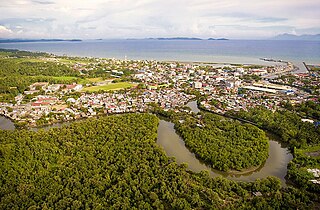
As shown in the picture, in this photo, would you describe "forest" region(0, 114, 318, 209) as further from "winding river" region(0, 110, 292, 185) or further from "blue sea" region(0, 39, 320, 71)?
"blue sea" region(0, 39, 320, 71)

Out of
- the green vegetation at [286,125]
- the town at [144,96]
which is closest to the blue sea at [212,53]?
the town at [144,96]

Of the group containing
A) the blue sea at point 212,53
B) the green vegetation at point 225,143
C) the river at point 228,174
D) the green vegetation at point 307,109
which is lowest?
the river at point 228,174

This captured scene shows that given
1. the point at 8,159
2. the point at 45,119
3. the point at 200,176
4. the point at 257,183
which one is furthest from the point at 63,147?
the point at 257,183

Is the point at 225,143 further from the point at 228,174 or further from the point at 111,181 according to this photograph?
the point at 111,181

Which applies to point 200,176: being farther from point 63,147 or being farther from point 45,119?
point 45,119

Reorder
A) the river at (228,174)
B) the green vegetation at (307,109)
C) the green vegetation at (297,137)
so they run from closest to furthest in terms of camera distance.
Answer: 1. the green vegetation at (297,137)
2. the river at (228,174)
3. the green vegetation at (307,109)

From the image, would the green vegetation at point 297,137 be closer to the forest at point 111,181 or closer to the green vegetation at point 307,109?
the green vegetation at point 307,109

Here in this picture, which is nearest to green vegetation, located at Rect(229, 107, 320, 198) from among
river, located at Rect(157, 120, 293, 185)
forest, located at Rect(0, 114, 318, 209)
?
river, located at Rect(157, 120, 293, 185)
